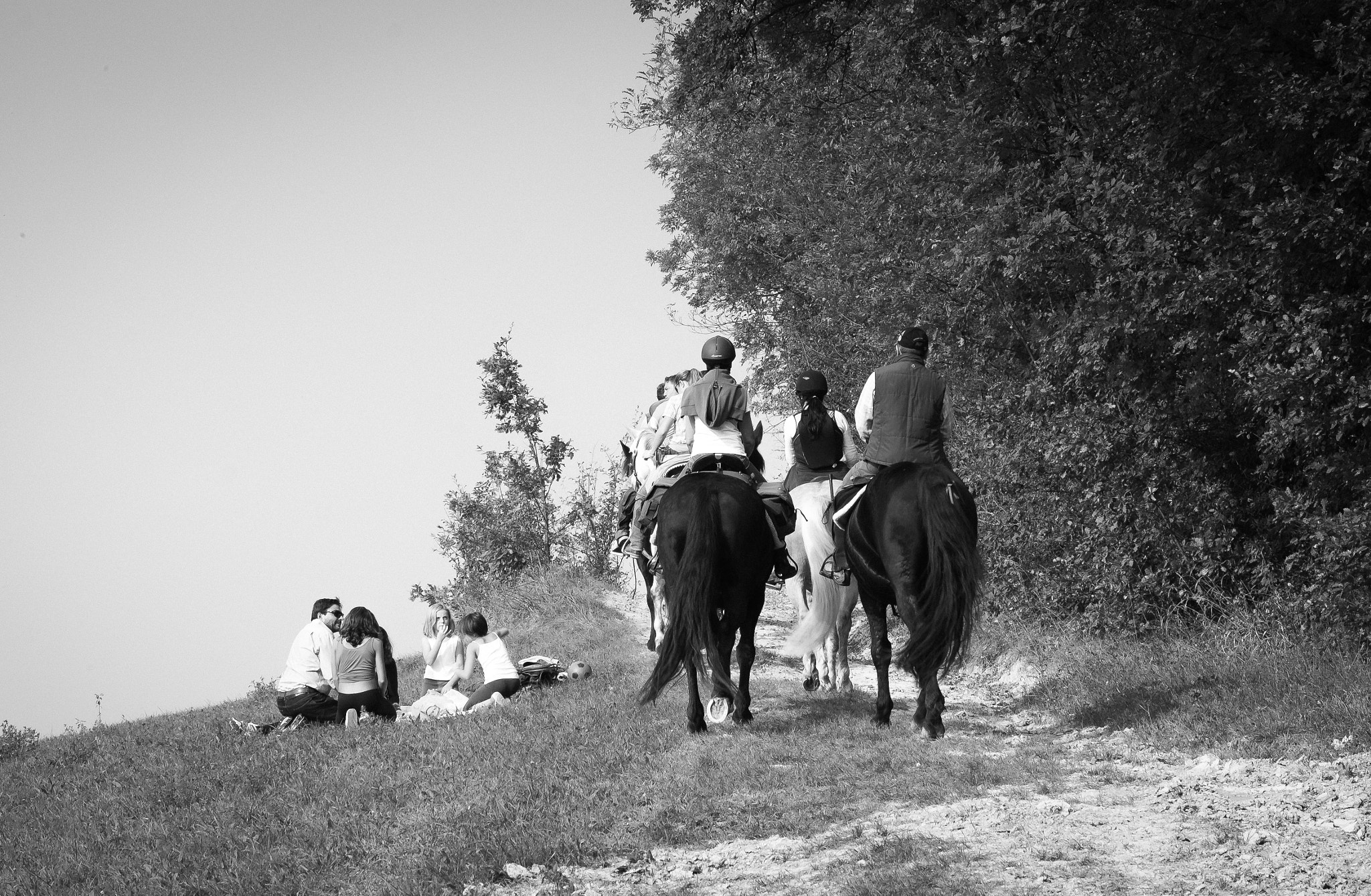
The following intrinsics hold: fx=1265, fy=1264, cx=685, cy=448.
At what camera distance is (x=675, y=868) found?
Result: 19.9 ft

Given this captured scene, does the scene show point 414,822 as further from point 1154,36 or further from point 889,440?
point 1154,36

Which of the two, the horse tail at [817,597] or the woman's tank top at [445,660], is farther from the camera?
the woman's tank top at [445,660]

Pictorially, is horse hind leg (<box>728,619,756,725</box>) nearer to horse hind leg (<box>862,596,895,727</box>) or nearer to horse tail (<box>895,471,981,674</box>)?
horse hind leg (<box>862,596,895,727</box>)

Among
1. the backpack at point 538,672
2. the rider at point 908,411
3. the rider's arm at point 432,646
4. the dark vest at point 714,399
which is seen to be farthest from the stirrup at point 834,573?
the rider's arm at point 432,646

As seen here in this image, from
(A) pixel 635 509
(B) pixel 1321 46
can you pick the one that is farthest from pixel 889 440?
(B) pixel 1321 46

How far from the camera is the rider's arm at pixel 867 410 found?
967cm

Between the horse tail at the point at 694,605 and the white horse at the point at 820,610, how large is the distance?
1.85 m

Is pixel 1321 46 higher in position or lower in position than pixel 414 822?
higher

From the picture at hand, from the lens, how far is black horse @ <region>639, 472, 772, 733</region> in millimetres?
9008

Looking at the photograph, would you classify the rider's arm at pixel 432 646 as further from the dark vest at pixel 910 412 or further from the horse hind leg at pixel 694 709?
the dark vest at pixel 910 412

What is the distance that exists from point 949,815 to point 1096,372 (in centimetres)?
654

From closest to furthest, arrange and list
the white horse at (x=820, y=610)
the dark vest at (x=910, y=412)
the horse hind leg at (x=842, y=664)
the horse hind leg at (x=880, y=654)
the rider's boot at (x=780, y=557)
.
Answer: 1. the horse hind leg at (x=880, y=654)
2. the dark vest at (x=910, y=412)
3. the rider's boot at (x=780, y=557)
4. the white horse at (x=820, y=610)
5. the horse hind leg at (x=842, y=664)

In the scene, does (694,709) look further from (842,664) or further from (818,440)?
(818,440)

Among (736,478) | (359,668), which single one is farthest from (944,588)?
(359,668)
